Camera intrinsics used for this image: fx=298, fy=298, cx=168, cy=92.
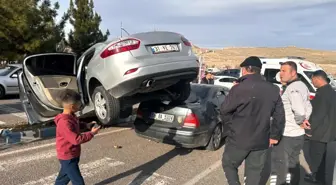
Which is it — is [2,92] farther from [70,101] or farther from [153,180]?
[70,101]

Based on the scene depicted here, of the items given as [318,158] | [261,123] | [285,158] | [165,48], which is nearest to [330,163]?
[318,158]

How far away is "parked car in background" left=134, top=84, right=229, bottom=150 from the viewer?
5371 millimetres

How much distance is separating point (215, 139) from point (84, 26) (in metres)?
20.1

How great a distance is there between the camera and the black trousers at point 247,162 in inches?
126

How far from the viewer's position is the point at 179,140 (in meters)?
5.41

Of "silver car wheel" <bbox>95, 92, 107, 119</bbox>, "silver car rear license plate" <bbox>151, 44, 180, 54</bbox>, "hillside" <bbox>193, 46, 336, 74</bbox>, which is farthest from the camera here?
"hillside" <bbox>193, 46, 336, 74</bbox>

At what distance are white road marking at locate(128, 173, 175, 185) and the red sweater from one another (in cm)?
128

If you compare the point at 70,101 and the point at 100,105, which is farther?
the point at 100,105

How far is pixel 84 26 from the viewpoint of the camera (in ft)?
77.2

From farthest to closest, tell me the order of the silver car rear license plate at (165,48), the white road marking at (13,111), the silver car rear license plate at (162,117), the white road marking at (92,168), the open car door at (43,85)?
the white road marking at (13,111) → the open car door at (43,85) → the silver car rear license plate at (162,117) → the silver car rear license plate at (165,48) → the white road marking at (92,168)

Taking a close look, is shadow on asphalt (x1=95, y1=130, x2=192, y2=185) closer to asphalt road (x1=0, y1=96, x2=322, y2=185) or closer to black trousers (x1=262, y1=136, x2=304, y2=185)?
asphalt road (x1=0, y1=96, x2=322, y2=185)

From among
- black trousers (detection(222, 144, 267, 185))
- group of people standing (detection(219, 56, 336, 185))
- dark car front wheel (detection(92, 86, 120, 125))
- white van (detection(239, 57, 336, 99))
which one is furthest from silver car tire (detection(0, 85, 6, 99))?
black trousers (detection(222, 144, 267, 185))

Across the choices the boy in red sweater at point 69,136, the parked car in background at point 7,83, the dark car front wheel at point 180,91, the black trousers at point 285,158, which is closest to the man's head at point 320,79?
the black trousers at point 285,158

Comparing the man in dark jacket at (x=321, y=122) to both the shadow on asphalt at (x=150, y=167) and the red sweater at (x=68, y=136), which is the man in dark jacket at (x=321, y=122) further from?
the red sweater at (x=68, y=136)
